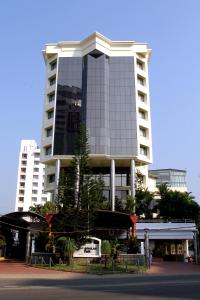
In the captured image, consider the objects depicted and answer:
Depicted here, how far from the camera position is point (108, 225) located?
37.0 m

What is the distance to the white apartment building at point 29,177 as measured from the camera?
120150 millimetres

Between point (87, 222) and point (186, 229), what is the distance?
21.0 m

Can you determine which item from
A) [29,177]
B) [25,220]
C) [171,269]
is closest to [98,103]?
[25,220]

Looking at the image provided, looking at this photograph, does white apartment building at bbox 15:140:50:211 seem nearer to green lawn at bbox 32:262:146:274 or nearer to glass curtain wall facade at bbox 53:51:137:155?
glass curtain wall facade at bbox 53:51:137:155

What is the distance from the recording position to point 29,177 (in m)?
122

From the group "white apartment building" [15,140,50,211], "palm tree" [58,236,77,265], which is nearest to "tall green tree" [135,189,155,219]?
"palm tree" [58,236,77,265]

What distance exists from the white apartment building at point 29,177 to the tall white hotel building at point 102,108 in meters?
55.7

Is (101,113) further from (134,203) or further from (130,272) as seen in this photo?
(130,272)

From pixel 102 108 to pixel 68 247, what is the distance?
38.3 m

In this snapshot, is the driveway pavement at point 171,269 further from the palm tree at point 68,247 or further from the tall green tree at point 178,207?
the tall green tree at point 178,207

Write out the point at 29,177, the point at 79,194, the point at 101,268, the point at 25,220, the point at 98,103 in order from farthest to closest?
the point at 29,177
the point at 98,103
the point at 25,220
the point at 79,194
the point at 101,268

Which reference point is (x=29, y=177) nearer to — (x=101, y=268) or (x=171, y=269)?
(x=171, y=269)

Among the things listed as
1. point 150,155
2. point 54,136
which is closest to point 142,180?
point 150,155

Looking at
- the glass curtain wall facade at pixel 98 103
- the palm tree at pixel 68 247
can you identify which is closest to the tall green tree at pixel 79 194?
the palm tree at pixel 68 247
